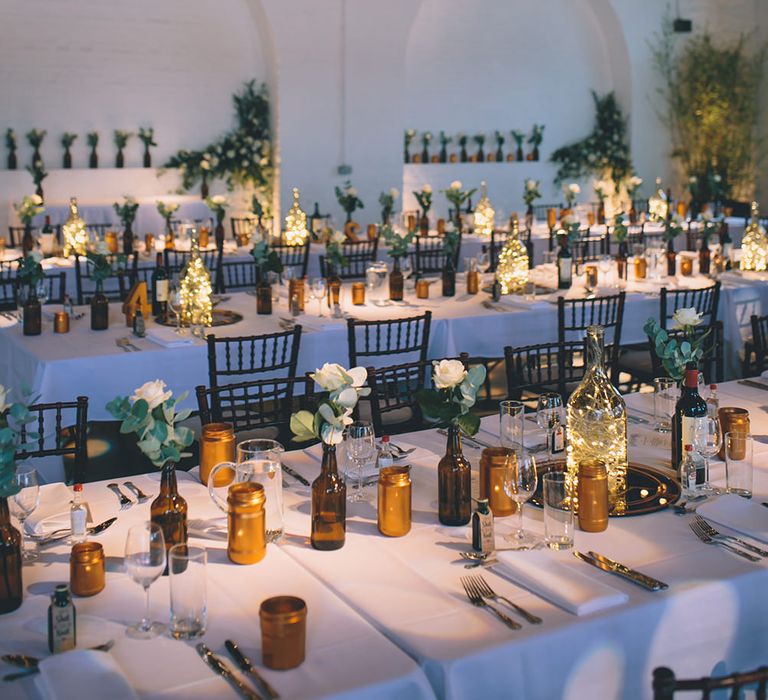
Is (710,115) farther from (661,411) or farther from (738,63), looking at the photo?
(661,411)

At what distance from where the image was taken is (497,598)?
2.39 meters

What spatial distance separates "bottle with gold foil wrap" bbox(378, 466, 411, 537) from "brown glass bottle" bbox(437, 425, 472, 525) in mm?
114

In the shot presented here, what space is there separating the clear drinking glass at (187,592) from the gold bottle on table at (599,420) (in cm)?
119

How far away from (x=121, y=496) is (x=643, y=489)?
4.70 ft

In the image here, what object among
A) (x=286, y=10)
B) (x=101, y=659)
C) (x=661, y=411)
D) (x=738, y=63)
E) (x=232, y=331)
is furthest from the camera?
(x=738, y=63)

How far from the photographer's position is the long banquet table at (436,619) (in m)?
2.10

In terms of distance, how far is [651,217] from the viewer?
11.1m

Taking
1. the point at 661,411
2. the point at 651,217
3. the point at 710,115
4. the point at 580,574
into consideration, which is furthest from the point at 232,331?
the point at 710,115

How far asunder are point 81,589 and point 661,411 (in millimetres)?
2107

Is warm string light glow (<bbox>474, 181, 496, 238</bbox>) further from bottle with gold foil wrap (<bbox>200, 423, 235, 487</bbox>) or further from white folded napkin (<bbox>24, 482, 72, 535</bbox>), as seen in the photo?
white folded napkin (<bbox>24, 482, 72, 535</bbox>)

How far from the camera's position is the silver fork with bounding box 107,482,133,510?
118 inches

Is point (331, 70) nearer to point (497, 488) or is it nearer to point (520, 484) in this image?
point (497, 488)

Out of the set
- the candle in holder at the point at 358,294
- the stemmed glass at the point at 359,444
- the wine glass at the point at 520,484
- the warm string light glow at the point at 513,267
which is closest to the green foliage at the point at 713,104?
the warm string light glow at the point at 513,267

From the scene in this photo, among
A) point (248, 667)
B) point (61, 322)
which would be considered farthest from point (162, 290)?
point (248, 667)
